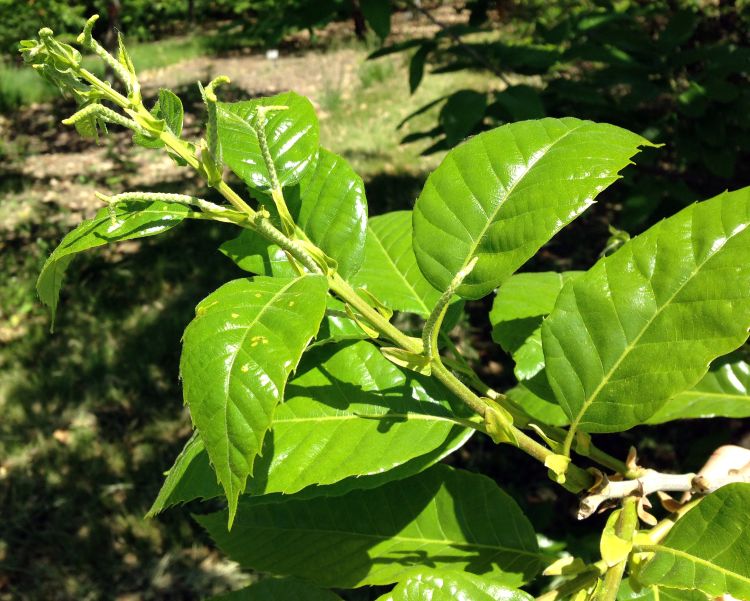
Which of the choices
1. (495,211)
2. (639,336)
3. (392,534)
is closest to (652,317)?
(639,336)

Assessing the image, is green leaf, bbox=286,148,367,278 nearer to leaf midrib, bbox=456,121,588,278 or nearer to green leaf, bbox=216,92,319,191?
green leaf, bbox=216,92,319,191

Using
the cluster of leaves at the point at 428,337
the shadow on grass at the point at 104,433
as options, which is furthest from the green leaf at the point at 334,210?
the shadow on grass at the point at 104,433

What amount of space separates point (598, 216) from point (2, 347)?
4.29 m

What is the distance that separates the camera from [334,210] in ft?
3.50

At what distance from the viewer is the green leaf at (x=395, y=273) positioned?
121cm

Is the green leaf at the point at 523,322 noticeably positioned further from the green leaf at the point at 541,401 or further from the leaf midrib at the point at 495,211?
the leaf midrib at the point at 495,211

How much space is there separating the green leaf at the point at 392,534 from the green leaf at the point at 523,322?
227 millimetres

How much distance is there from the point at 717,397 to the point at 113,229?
124 cm

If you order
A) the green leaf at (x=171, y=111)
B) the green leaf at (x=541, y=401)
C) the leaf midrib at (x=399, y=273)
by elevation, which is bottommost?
the green leaf at (x=541, y=401)

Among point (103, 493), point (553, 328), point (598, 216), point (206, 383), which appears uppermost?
point (206, 383)

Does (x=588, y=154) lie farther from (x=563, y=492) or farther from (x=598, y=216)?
(x=598, y=216)

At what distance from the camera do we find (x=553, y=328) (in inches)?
38.1

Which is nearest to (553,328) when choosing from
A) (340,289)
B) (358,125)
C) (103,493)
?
(340,289)

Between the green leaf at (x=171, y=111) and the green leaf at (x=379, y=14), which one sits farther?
the green leaf at (x=379, y=14)
